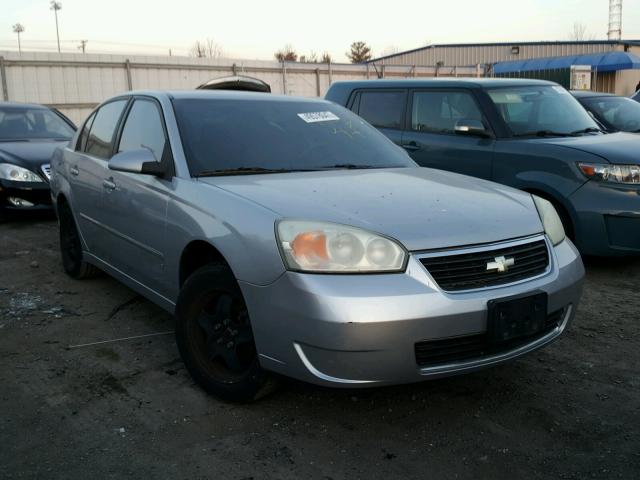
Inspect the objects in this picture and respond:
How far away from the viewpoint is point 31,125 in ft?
29.7

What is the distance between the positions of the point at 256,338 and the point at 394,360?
1.94ft

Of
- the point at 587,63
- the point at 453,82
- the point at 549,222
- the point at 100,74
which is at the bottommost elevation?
the point at 549,222

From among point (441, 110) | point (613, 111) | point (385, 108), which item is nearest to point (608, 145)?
point (441, 110)

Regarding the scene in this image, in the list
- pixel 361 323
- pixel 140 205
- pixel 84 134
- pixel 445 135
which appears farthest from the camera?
pixel 445 135

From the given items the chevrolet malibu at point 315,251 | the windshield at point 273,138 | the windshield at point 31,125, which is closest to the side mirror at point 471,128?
the windshield at point 273,138

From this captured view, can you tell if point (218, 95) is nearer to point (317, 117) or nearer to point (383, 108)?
point (317, 117)

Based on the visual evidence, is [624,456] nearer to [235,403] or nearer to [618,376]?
[618,376]

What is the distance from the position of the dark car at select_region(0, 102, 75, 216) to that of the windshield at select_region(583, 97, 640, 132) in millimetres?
6860

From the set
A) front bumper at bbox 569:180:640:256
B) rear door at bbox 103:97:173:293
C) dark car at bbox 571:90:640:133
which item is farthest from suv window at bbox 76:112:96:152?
dark car at bbox 571:90:640:133

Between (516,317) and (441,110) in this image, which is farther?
(441,110)

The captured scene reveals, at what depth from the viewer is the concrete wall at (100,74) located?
1786 centimetres

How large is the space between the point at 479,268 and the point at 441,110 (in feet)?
13.6

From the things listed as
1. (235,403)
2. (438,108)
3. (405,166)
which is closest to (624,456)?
(235,403)

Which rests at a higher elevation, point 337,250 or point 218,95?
point 218,95
